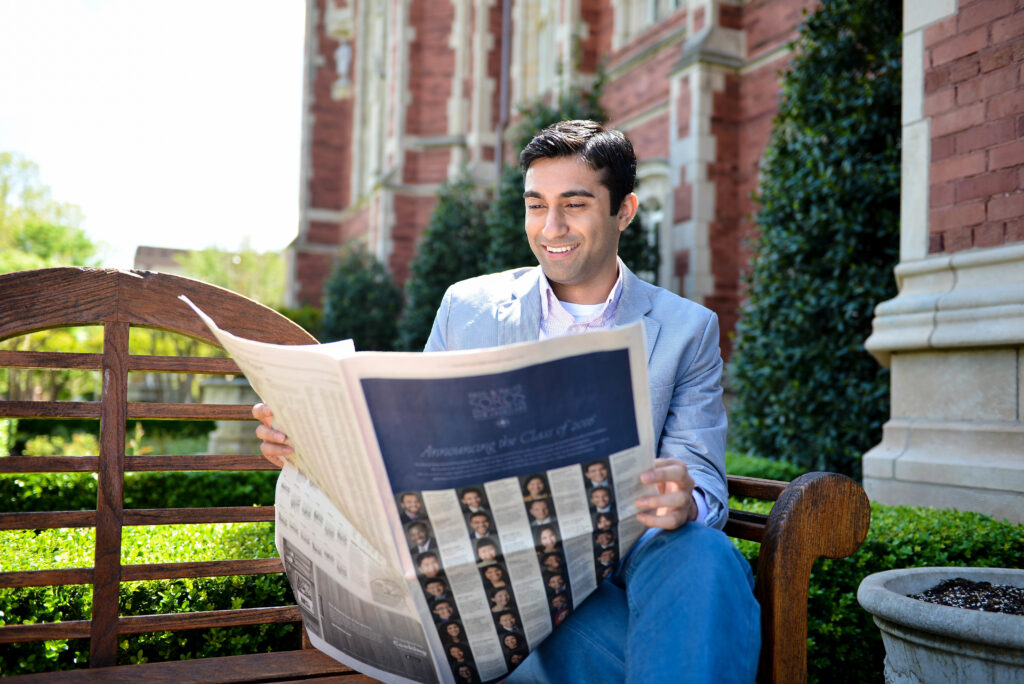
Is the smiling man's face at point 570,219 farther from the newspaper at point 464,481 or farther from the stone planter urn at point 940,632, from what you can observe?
the stone planter urn at point 940,632

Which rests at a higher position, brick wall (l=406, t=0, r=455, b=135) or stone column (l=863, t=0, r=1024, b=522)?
brick wall (l=406, t=0, r=455, b=135)

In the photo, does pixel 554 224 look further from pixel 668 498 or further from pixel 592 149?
pixel 668 498

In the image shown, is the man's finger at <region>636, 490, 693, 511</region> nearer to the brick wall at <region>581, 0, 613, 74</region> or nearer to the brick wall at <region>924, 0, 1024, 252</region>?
the brick wall at <region>924, 0, 1024, 252</region>

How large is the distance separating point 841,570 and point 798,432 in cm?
318

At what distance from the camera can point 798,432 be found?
19.0 ft

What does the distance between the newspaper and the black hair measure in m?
0.76

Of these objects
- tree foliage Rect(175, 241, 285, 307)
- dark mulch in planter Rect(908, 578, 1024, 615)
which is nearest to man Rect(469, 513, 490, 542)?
dark mulch in planter Rect(908, 578, 1024, 615)

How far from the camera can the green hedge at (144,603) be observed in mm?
1839

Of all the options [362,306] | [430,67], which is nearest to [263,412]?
[362,306]

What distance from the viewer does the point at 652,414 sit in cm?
168

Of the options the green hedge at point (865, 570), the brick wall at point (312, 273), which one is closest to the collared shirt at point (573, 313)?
the green hedge at point (865, 570)

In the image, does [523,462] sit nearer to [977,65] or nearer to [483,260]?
[977,65]

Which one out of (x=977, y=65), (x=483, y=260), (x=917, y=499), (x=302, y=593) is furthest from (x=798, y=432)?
(x=483, y=260)

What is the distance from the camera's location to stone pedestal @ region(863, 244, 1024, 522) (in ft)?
11.1
